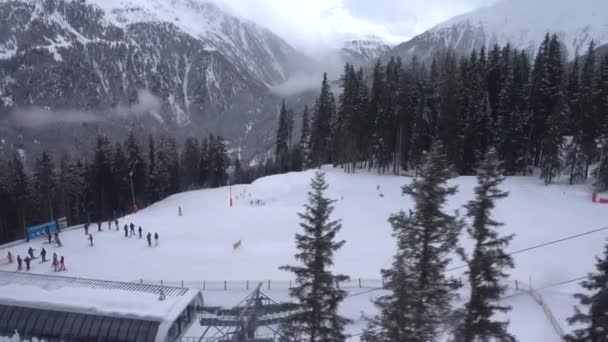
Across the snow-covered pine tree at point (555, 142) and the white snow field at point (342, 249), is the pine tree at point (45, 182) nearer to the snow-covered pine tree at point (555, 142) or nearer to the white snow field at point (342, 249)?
the white snow field at point (342, 249)

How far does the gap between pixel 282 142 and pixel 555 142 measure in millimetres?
44572

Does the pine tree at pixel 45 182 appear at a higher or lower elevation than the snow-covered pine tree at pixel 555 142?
lower

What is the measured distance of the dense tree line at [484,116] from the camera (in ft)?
147

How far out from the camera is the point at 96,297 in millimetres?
20703

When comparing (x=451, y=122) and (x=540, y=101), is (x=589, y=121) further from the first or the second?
(x=451, y=122)

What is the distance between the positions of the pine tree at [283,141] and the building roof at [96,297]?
5430 centimetres

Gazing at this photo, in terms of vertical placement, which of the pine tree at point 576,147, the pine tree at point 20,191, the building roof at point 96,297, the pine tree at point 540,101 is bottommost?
the building roof at point 96,297

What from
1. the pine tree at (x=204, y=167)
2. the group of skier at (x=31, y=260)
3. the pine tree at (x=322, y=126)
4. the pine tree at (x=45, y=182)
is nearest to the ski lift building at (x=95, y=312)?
the group of skier at (x=31, y=260)

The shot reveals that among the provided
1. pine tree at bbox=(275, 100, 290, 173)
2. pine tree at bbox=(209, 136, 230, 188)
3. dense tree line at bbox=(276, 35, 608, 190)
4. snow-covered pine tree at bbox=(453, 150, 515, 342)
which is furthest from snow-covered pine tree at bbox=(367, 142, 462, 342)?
pine tree at bbox=(275, 100, 290, 173)

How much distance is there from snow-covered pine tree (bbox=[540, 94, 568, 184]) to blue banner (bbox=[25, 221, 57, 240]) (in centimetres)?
4852

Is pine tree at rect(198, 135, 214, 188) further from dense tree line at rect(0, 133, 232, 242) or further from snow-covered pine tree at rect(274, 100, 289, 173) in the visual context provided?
snow-covered pine tree at rect(274, 100, 289, 173)

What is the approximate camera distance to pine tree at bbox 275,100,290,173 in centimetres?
7475

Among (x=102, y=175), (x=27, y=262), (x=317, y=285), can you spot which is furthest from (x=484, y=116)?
(x=102, y=175)

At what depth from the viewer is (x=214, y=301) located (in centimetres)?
2527
